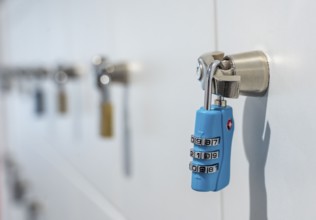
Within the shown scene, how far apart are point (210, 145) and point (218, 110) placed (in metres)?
0.03

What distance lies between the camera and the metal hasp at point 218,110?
1.06 ft

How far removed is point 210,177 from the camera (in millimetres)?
327

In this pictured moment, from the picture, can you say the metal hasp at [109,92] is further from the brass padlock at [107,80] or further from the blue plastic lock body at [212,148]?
the blue plastic lock body at [212,148]

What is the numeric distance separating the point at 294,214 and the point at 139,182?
32 cm

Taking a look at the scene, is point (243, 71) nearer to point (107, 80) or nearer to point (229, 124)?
point (229, 124)

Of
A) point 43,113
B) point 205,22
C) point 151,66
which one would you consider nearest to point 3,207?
point 43,113

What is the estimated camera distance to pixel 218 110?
333 mm

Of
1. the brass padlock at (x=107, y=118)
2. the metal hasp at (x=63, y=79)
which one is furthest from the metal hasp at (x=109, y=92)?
the metal hasp at (x=63, y=79)

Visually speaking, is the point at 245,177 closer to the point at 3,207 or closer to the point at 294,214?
the point at 294,214

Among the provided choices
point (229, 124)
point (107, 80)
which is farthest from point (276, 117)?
point (107, 80)

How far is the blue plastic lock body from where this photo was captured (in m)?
0.32

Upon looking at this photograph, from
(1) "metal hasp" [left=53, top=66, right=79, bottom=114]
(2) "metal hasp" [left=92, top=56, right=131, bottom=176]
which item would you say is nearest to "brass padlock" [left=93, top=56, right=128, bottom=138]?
(2) "metal hasp" [left=92, top=56, right=131, bottom=176]

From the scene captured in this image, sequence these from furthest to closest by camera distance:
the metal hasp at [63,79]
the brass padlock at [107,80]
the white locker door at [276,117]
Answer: the metal hasp at [63,79], the brass padlock at [107,80], the white locker door at [276,117]

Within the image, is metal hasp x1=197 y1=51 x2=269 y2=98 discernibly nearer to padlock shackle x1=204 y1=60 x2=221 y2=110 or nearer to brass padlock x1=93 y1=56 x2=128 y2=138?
padlock shackle x1=204 y1=60 x2=221 y2=110
